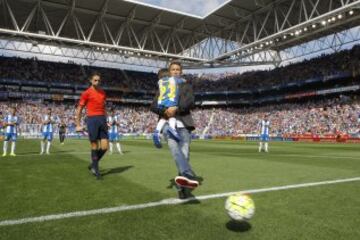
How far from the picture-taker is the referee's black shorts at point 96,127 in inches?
317

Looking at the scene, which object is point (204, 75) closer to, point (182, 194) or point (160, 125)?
point (160, 125)

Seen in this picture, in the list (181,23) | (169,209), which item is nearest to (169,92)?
(169,209)

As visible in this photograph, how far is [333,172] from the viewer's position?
8.94 meters

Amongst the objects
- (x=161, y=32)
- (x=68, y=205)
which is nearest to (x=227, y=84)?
(x=161, y=32)

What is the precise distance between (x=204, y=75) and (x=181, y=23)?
31.3 m

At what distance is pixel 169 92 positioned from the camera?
5.41 metres

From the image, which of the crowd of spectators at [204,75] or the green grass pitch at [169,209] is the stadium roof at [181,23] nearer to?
the crowd of spectators at [204,75]

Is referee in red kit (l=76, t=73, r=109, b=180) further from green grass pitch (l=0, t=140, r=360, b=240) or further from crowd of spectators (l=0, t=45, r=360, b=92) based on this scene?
crowd of spectators (l=0, t=45, r=360, b=92)

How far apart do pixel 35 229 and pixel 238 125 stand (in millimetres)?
56831

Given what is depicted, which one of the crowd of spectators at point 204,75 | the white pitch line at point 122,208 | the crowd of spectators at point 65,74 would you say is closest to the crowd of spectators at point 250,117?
the crowd of spectators at point 204,75

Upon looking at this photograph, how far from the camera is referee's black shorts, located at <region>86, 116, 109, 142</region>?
806cm

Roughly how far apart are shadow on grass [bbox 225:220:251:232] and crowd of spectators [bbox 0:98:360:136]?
128 feet

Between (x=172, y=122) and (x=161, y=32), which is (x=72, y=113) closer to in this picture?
(x=161, y=32)

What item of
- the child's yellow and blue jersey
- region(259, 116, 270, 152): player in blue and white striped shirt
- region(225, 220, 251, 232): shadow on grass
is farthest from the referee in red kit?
region(259, 116, 270, 152): player in blue and white striped shirt
